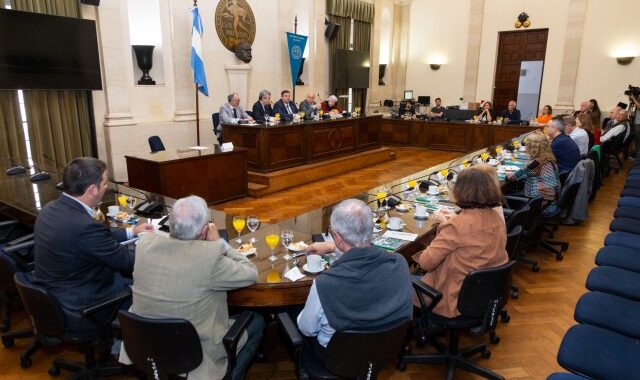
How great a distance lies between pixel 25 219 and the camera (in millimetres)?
2844

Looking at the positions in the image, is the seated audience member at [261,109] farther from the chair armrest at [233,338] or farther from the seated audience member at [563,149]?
the chair armrest at [233,338]

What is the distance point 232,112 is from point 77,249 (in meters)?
5.21

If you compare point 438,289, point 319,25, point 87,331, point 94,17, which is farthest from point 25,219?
point 319,25

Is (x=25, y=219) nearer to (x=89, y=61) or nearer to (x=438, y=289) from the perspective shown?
(x=438, y=289)

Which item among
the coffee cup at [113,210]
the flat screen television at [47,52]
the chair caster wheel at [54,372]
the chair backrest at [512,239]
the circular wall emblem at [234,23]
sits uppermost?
the circular wall emblem at [234,23]

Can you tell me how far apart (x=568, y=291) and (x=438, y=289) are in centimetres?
183

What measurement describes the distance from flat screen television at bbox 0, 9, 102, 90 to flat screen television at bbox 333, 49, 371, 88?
5.98 meters

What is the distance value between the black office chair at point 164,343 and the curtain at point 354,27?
997cm

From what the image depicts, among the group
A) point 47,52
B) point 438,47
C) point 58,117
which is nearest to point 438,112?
point 438,47

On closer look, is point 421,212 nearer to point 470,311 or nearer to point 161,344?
point 470,311

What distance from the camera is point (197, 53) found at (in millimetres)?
7289

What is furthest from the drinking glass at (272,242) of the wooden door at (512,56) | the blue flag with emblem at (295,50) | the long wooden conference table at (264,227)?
the wooden door at (512,56)

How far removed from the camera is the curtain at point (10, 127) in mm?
5613

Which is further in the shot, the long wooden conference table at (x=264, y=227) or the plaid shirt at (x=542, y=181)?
the plaid shirt at (x=542, y=181)
